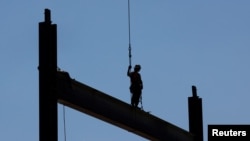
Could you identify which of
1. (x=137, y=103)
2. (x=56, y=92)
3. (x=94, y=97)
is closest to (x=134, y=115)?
(x=137, y=103)

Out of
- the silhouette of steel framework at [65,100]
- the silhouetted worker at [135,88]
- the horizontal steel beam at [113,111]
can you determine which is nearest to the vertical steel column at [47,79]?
the silhouette of steel framework at [65,100]

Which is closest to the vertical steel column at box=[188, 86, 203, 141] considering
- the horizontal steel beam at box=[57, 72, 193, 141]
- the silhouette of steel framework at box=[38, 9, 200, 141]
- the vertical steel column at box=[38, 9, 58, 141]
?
the horizontal steel beam at box=[57, 72, 193, 141]

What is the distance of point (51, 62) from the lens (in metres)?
32.1

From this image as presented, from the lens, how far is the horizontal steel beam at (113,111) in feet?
109

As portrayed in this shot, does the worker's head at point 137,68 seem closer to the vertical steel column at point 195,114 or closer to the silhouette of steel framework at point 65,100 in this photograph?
the silhouette of steel framework at point 65,100

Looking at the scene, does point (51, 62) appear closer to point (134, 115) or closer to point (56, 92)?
point (56, 92)

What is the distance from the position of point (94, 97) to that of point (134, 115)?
123 inches

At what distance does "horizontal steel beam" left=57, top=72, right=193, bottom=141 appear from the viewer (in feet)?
109

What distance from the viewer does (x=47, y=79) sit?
32.0 m

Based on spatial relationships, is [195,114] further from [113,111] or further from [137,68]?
[113,111]

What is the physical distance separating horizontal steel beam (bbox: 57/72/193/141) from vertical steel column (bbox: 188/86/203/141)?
1249 mm

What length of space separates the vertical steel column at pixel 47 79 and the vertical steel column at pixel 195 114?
12166 mm

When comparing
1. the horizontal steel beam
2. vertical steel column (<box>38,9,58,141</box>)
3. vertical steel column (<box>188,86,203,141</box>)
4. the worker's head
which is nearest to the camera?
vertical steel column (<box>38,9,58,141</box>)

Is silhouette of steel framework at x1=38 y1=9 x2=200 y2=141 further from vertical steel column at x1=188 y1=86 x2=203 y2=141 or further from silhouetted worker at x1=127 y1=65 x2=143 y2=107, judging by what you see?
vertical steel column at x1=188 y1=86 x2=203 y2=141
